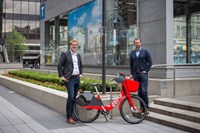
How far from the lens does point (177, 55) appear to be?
12.4 m

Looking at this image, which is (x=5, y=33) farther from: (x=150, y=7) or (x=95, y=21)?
(x=150, y=7)

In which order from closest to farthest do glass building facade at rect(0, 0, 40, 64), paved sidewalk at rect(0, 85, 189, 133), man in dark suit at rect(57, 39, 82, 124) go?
paved sidewalk at rect(0, 85, 189, 133) → man in dark suit at rect(57, 39, 82, 124) → glass building facade at rect(0, 0, 40, 64)

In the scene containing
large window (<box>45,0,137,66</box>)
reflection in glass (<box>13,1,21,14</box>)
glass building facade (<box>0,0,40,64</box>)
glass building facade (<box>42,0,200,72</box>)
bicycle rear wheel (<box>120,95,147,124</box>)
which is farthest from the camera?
reflection in glass (<box>13,1,21,14</box>)

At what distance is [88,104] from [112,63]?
284 inches

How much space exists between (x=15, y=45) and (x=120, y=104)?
55.1 m

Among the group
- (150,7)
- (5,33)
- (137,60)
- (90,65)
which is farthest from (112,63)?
(5,33)

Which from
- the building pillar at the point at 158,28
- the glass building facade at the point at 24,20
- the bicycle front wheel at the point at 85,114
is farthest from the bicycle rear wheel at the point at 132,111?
the glass building facade at the point at 24,20

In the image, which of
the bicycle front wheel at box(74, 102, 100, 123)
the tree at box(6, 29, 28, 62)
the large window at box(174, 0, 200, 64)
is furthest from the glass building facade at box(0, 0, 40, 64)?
the bicycle front wheel at box(74, 102, 100, 123)

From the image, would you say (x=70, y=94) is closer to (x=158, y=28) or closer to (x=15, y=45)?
(x=158, y=28)

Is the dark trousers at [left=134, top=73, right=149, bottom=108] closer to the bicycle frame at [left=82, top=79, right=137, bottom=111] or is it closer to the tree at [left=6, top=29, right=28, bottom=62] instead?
the bicycle frame at [left=82, top=79, right=137, bottom=111]

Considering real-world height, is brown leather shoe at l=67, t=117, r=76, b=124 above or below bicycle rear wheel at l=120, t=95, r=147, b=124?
below

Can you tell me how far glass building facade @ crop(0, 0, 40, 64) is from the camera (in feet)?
209

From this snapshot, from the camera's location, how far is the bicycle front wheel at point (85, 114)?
331 inches

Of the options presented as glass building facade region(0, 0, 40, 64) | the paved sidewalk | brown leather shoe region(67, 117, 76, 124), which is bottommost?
the paved sidewalk
